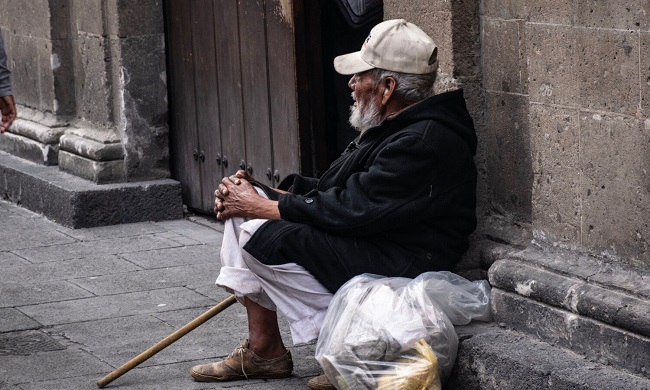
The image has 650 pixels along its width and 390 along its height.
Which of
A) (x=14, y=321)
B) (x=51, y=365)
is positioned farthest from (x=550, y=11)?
(x=14, y=321)

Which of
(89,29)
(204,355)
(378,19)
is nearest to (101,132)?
(89,29)

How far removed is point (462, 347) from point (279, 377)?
75 centimetres

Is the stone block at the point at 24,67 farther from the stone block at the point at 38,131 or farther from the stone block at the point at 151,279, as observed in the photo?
the stone block at the point at 151,279

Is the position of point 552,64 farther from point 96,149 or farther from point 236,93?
point 96,149

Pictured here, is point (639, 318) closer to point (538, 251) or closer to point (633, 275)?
point (633, 275)

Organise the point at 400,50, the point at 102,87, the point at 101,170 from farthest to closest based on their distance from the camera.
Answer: the point at 102,87
the point at 101,170
the point at 400,50

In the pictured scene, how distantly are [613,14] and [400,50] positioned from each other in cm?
76

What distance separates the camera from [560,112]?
13.9 ft

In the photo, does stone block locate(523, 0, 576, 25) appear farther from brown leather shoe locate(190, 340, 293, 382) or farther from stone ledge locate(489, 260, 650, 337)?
brown leather shoe locate(190, 340, 293, 382)

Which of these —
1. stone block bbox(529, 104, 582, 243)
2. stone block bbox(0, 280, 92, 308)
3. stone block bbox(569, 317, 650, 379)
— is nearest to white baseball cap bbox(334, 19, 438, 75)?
stone block bbox(529, 104, 582, 243)

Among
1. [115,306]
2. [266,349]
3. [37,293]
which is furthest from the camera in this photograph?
[37,293]

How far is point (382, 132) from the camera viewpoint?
441 centimetres

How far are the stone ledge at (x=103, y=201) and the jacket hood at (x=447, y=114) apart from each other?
3456 millimetres

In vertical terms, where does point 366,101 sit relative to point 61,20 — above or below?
below
